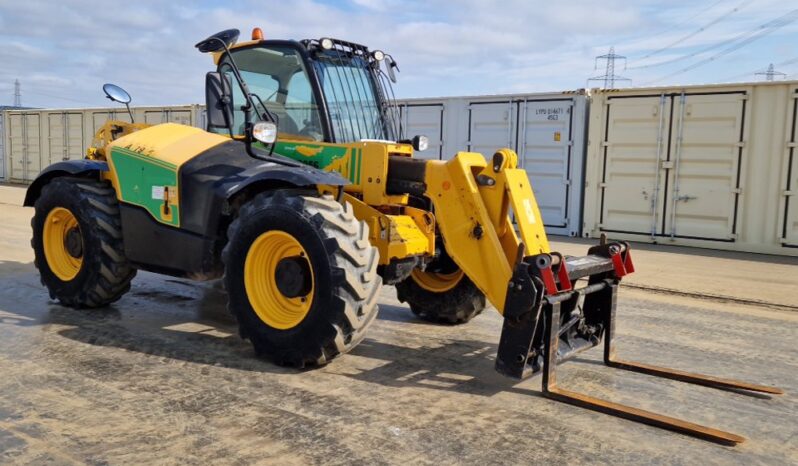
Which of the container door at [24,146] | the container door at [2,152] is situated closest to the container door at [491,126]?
the container door at [24,146]

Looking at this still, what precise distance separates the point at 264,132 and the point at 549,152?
9.42 metres

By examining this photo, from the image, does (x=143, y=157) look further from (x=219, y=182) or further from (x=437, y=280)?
(x=437, y=280)

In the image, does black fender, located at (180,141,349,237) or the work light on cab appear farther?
black fender, located at (180,141,349,237)

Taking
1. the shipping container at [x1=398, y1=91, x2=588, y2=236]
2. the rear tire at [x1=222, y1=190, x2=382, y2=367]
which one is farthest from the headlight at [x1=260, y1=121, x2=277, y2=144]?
the shipping container at [x1=398, y1=91, x2=588, y2=236]

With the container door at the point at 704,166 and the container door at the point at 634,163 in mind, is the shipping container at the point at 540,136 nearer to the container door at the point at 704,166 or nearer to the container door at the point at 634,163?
the container door at the point at 634,163

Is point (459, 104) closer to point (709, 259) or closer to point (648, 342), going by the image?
point (709, 259)

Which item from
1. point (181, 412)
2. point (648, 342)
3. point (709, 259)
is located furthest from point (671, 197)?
point (181, 412)

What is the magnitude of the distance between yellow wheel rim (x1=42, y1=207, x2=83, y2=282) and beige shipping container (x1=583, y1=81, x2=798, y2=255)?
9.35 meters

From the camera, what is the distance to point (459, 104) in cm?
1431

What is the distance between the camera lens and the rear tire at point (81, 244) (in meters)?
5.94

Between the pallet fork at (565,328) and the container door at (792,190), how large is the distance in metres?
7.81

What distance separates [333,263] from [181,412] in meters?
1.25

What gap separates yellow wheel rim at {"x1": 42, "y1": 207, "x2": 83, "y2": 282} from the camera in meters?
6.37

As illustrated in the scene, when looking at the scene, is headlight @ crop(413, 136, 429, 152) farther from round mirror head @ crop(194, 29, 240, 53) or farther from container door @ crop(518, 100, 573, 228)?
container door @ crop(518, 100, 573, 228)
